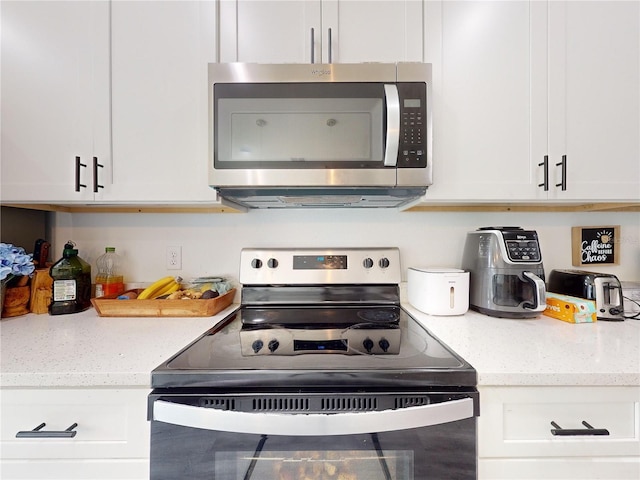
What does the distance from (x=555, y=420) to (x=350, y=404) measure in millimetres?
504

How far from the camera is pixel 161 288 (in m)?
1.31

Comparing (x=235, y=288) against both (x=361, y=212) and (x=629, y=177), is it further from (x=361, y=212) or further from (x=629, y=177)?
(x=629, y=177)

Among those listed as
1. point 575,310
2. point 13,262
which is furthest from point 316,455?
point 13,262

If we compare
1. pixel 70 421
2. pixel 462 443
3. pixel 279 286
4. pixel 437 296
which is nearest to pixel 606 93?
pixel 437 296

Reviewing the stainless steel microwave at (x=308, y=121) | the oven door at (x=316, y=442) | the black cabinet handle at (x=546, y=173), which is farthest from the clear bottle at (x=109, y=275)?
the black cabinet handle at (x=546, y=173)

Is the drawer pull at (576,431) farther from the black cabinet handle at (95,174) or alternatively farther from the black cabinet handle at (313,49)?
the black cabinet handle at (95,174)

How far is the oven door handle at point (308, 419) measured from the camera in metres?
0.66

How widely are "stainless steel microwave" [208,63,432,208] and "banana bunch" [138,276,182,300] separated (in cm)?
56

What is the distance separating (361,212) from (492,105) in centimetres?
65

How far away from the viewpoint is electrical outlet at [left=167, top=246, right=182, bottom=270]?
1441mm

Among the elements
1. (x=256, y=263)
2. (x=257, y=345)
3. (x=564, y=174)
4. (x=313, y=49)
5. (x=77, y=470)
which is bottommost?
(x=77, y=470)

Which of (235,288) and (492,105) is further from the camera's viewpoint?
(235,288)

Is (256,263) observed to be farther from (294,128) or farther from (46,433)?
(46,433)

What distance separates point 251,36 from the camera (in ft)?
3.61
